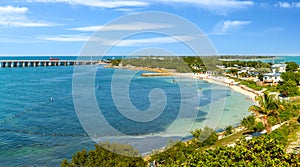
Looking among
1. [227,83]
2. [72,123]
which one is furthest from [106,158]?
[227,83]

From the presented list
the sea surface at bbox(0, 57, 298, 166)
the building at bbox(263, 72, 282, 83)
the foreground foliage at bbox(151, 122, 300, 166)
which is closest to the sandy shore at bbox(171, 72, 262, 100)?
the sea surface at bbox(0, 57, 298, 166)

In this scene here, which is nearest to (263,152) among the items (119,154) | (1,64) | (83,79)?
(119,154)

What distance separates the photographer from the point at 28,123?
2981 centimetres

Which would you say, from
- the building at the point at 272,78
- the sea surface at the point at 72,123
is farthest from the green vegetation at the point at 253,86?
the sea surface at the point at 72,123

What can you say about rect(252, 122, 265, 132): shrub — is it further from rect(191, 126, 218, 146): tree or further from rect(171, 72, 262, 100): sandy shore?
rect(171, 72, 262, 100): sandy shore

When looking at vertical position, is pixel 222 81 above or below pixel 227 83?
above

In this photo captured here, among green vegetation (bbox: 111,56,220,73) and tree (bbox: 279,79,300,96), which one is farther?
green vegetation (bbox: 111,56,220,73)

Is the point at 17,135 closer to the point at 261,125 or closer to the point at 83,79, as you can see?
the point at 261,125

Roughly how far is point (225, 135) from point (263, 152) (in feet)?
46.8

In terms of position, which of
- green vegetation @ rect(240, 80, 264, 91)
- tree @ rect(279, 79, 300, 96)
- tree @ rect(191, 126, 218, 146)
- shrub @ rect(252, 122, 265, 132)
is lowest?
tree @ rect(191, 126, 218, 146)

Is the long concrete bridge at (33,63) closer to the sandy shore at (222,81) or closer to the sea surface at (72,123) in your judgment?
the sandy shore at (222,81)

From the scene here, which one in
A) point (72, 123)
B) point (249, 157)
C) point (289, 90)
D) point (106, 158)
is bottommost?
point (72, 123)

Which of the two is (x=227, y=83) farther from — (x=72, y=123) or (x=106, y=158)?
(x=106, y=158)

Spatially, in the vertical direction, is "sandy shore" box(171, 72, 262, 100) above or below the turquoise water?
above
